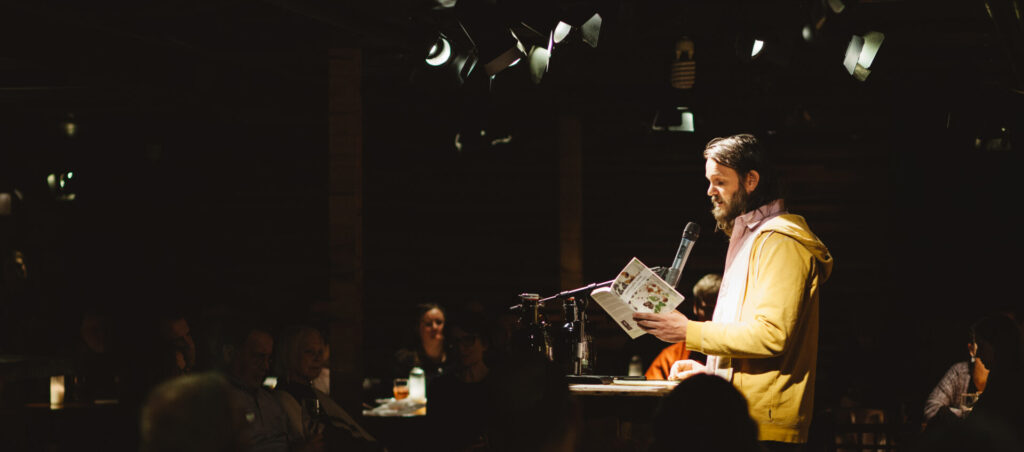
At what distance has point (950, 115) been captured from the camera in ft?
21.8

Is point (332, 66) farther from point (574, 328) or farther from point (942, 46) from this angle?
point (942, 46)

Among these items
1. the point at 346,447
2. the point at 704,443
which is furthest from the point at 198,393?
the point at 346,447

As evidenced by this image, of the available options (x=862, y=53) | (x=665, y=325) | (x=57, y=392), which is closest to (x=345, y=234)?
(x=665, y=325)

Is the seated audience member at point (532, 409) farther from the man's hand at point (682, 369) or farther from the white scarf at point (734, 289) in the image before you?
the man's hand at point (682, 369)

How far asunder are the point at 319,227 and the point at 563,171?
9.93ft

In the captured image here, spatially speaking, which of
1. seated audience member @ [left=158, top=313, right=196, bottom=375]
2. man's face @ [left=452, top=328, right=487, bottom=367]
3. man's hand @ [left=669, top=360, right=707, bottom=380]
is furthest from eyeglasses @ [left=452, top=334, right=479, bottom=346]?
man's hand @ [left=669, top=360, right=707, bottom=380]

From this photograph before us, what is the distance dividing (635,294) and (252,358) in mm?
1893

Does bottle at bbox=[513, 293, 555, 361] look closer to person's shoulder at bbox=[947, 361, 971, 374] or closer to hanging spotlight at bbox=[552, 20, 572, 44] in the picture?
hanging spotlight at bbox=[552, 20, 572, 44]

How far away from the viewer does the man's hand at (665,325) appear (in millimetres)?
3051

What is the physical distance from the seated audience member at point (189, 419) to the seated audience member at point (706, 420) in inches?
34.1

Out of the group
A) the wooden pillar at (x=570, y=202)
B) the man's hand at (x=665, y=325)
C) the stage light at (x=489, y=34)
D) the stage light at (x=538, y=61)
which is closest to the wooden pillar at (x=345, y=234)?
the stage light at (x=538, y=61)

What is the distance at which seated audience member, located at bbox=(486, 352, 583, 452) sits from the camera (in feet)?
7.13

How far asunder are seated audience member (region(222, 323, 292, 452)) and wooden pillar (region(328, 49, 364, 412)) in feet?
2.69

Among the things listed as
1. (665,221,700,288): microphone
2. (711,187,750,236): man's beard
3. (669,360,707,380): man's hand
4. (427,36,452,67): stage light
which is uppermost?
(427,36,452,67): stage light
